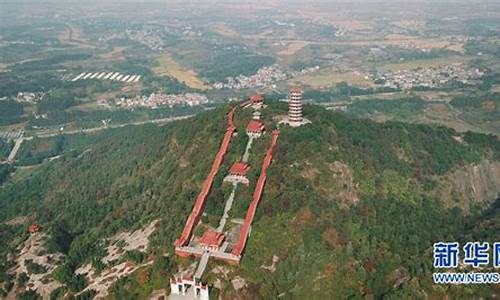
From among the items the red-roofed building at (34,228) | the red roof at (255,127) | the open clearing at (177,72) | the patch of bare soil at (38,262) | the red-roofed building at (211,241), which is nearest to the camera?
the red-roofed building at (211,241)

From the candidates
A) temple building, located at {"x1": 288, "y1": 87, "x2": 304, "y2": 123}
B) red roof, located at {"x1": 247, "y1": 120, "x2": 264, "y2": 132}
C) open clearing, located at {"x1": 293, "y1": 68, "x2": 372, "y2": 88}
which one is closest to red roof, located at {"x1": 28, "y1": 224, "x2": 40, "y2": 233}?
red roof, located at {"x1": 247, "y1": 120, "x2": 264, "y2": 132}

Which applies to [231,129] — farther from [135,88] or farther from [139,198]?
[135,88]

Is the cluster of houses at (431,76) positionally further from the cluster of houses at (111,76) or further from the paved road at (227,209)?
the paved road at (227,209)

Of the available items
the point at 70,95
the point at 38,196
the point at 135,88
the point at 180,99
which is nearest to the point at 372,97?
the point at 180,99

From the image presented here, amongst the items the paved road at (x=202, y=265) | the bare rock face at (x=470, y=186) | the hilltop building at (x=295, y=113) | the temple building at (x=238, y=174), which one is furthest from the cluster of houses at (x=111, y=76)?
the paved road at (x=202, y=265)

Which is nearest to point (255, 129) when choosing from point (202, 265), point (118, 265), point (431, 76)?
point (202, 265)

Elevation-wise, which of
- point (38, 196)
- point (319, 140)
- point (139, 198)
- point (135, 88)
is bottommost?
point (135, 88)

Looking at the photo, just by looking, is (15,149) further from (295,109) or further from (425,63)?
(425,63)
